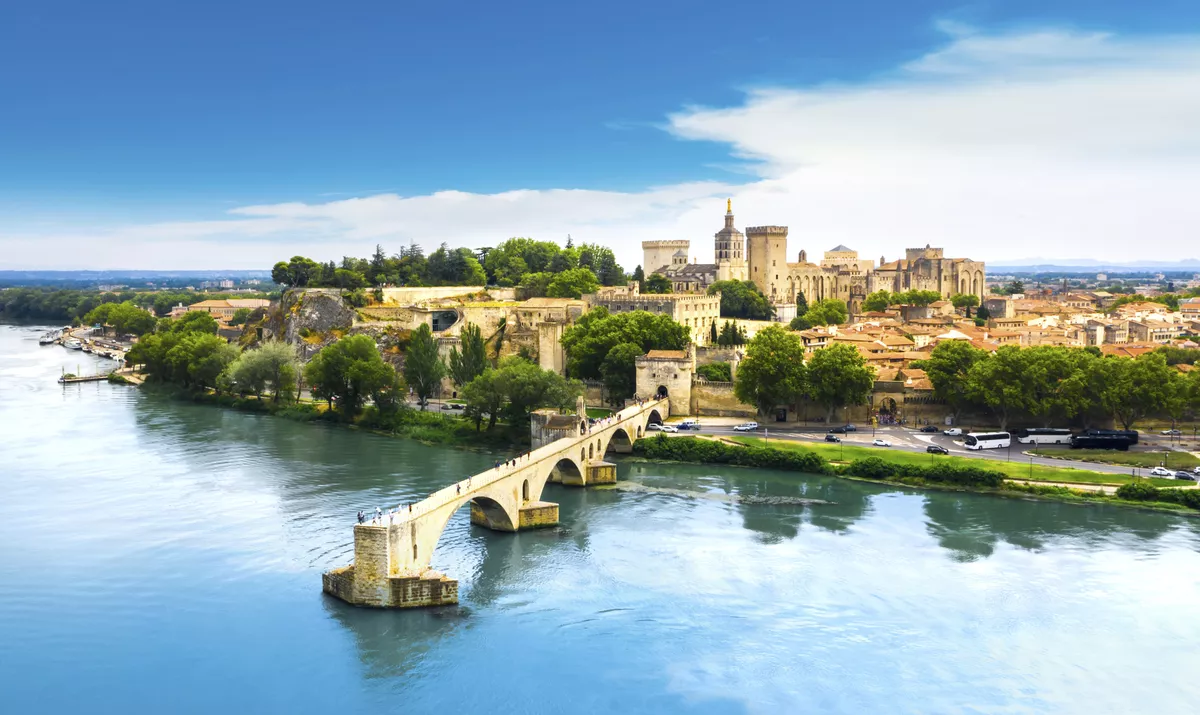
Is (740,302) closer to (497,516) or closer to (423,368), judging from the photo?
(423,368)

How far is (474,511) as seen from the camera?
22703mm

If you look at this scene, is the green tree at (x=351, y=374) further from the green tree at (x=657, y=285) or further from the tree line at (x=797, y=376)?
the green tree at (x=657, y=285)

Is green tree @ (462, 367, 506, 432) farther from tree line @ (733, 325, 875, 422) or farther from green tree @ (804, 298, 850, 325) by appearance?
green tree @ (804, 298, 850, 325)

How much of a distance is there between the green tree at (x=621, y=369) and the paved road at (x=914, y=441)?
184 inches

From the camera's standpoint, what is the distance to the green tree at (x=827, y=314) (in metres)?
58.1

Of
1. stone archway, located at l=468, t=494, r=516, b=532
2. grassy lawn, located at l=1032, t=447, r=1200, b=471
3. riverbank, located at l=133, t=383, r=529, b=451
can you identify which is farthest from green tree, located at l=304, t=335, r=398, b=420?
grassy lawn, located at l=1032, t=447, r=1200, b=471

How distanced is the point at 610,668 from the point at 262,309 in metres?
45.5

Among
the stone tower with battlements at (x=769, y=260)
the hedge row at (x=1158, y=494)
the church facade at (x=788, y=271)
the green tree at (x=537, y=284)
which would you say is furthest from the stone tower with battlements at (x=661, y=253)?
the hedge row at (x=1158, y=494)

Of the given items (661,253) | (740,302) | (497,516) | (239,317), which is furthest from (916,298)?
(239,317)

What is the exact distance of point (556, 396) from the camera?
32625 mm

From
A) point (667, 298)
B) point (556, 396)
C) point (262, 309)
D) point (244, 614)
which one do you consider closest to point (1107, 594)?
point (244, 614)

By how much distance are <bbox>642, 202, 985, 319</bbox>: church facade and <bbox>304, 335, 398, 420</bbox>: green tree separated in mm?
24926

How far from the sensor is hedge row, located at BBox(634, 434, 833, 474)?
2927cm

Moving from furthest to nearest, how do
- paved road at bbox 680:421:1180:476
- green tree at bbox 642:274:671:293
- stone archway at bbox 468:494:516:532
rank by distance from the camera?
green tree at bbox 642:274:671:293 → paved road at bbox 680:421:1180:476 → stone archway at bbox 468:494:516:532
